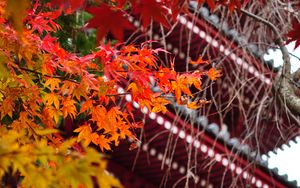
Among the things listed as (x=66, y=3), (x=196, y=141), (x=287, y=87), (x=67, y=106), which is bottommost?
(x=196, y=141)

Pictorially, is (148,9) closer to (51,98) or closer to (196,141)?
(51,98)

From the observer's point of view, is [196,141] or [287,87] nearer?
[287,87]

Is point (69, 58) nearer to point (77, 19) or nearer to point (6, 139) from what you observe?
point (6, 139)

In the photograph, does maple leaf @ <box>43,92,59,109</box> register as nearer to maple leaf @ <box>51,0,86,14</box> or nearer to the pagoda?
maple leaf @ <box>51,0,86,14</box>

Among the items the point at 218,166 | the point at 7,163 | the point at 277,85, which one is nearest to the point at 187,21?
the point at 218,166

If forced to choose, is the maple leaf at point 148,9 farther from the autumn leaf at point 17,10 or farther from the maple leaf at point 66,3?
the autumn leaf at point 17,10

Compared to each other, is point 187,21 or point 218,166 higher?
point 187,21

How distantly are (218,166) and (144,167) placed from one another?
0.55 meters

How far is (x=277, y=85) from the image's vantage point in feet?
8.86

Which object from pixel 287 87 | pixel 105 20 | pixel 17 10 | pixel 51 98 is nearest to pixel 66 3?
pixel 105 20

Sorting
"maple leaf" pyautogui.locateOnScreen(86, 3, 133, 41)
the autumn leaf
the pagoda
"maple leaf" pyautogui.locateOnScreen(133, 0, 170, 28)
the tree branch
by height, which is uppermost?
the autumn leaf

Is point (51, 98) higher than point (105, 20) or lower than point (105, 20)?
lower

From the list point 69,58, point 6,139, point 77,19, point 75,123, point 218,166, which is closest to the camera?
point 6,139

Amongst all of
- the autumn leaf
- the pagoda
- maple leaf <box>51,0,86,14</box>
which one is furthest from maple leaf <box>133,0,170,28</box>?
the pagoda
